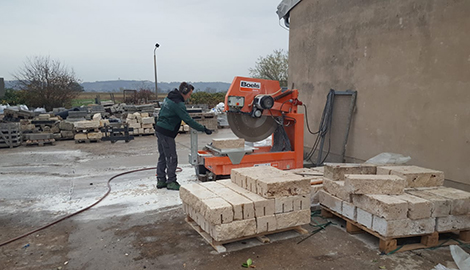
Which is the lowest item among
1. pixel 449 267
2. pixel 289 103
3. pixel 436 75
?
pixel 449 267

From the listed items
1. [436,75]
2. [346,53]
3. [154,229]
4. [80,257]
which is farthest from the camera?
[346,53]

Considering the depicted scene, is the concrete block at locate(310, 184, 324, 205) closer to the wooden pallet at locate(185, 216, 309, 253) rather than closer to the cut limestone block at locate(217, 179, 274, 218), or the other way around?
the wooden pallet at locate(185, 216, 309, 253)

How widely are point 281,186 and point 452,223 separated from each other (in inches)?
83.0

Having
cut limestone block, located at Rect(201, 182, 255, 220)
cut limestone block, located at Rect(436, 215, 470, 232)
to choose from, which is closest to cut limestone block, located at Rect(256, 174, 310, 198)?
cut limestone block, located at Rect(201, 182, 255, 220)

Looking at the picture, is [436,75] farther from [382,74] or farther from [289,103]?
[289,103]

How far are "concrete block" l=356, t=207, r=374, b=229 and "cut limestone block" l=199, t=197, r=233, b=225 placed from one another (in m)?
1.65

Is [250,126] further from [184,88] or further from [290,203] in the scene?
[290,203]

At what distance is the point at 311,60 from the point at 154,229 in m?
6.13

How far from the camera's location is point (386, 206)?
352 centimetres

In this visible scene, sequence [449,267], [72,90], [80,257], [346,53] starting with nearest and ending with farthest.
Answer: [449,267] < [80,257] < [346,53] < [72,90]

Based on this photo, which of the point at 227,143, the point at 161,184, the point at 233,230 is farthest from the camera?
the point at 227,143

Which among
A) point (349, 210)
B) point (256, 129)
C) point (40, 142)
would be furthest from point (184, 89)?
point (40, 142)

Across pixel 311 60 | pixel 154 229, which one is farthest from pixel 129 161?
pixel 311 60

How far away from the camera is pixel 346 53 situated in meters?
7.26
